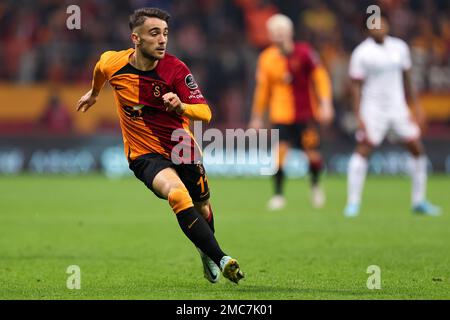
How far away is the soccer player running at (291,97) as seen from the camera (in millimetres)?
14391

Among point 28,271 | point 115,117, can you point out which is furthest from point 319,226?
point 115,117

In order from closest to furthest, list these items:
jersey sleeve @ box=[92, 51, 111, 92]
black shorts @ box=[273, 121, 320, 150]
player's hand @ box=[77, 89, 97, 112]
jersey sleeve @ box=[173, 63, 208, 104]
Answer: jersey sleeve @ box=[173, 63, 208, 104] → jersey sleeve @ box=[92, 51, 111, 92] → player's hand @ box=[77, 89, 97, 112] → black shorts @ box=[273, 121, 320, 150]

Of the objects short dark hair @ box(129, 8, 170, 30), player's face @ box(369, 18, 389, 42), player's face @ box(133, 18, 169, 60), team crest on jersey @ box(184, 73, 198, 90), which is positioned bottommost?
team crest on jersey @ box(184, 73, 198, 90)

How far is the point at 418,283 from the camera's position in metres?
7.43

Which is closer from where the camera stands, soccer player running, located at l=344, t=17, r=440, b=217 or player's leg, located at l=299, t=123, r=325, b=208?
soccer player running, located at l=344, t=17, r=440, b=217

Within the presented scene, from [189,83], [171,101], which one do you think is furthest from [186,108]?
[189,83]

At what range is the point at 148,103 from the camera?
760 centimetres

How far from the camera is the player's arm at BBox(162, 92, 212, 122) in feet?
22.9

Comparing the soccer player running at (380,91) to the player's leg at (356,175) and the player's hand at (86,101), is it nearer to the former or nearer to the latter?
the player's leg at (356,175)

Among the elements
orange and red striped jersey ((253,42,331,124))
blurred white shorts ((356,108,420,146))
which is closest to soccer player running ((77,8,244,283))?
blurred white shorts ((356,108,420,146))

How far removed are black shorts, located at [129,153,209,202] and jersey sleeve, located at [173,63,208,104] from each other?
0.51m

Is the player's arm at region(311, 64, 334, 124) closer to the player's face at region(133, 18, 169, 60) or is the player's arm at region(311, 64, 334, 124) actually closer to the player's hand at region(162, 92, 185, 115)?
the player's face at region(133, 18, 169, 60)

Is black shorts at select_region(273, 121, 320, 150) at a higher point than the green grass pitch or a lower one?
higher
